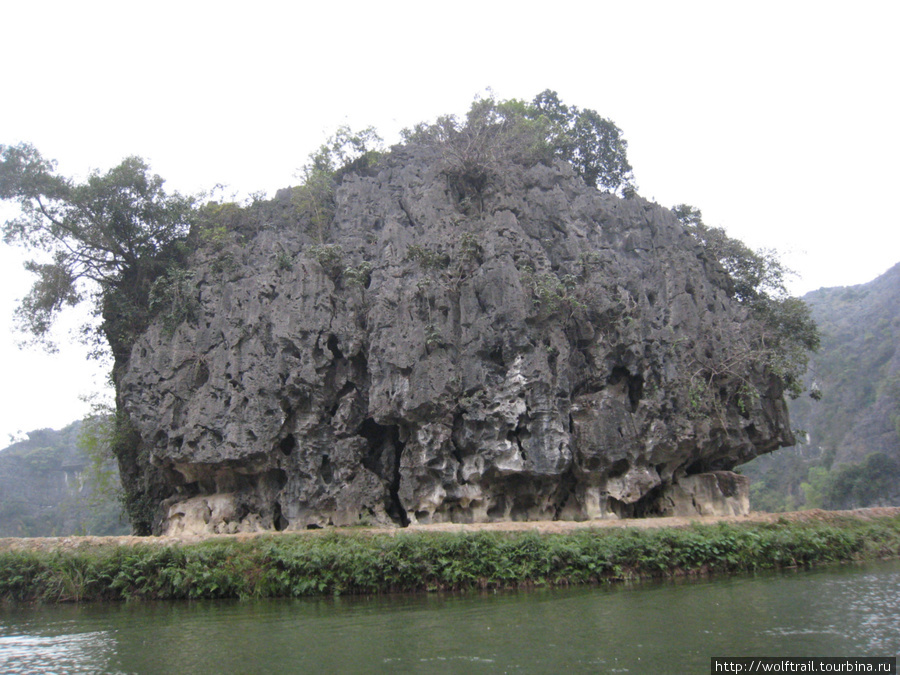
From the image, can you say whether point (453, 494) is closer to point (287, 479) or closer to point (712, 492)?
point (287, 479)

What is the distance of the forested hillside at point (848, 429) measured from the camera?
157 feet

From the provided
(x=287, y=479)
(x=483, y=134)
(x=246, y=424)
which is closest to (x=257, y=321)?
(x=246, y=424)

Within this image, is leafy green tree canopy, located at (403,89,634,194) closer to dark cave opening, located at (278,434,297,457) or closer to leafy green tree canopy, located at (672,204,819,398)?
leafy green tree canopy, located at (672,204,819,398)

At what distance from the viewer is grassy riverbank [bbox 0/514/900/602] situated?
16000mm

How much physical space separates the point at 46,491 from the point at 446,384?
224 feet

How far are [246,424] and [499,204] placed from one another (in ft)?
43.5

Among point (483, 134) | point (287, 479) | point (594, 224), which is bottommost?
point (287, 479)

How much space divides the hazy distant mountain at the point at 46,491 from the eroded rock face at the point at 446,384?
1531 inches

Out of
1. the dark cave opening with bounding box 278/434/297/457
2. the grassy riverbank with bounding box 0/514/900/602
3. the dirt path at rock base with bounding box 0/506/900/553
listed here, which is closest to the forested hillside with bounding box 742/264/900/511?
the dirt path at rock base with bounding box 0/506/900/553

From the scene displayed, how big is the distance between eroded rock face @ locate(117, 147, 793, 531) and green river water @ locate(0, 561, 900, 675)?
6.66 m

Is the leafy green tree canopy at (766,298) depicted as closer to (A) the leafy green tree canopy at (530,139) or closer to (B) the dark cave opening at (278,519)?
(A) the leafy green tree canopy at (530,139)

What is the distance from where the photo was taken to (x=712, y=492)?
2297cm

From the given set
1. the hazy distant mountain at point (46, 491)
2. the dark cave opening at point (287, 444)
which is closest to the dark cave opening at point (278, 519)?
the dark cave opening at point (287, 444)

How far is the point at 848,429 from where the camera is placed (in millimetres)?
57906
